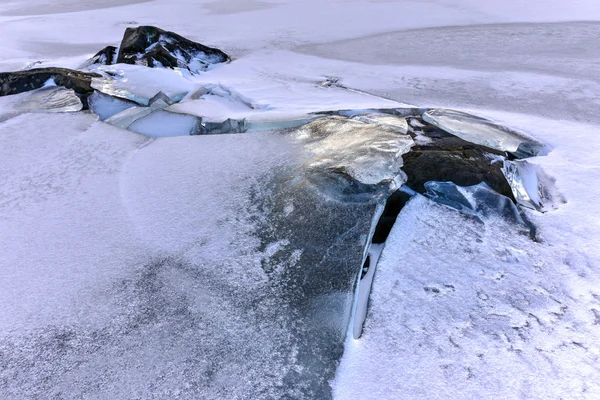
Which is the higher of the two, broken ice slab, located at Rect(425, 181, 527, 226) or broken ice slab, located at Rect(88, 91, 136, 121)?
→ broken ice slab, located at Rect(88, 91, 136, 121)

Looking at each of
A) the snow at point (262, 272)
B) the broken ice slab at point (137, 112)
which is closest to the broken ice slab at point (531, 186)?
the snow at point (262, 272)

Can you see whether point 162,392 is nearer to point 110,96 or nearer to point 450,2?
point 110,96

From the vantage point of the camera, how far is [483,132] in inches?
99.8

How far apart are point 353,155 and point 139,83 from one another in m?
1.88

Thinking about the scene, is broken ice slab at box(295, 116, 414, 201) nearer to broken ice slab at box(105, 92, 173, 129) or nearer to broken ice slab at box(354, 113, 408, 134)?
broken ice slab at box(354, 113, 408, 134)

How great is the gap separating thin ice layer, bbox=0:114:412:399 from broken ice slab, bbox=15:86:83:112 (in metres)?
0.63

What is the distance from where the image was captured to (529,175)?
7.24ft

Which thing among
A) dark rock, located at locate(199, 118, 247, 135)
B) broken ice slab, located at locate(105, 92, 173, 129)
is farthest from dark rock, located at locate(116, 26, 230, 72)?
dark rock, located at locate(199, 118, 247, 135)

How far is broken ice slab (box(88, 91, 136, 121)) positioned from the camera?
9.42 feet

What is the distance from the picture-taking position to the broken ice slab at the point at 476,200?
1921mm

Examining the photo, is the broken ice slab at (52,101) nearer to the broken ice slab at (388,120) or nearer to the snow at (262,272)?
the snow at (262,272)

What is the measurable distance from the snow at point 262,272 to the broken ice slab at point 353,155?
0.9 inches

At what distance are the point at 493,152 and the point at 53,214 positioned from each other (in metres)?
2.05

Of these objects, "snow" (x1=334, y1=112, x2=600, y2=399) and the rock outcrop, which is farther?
the rock outcrop
